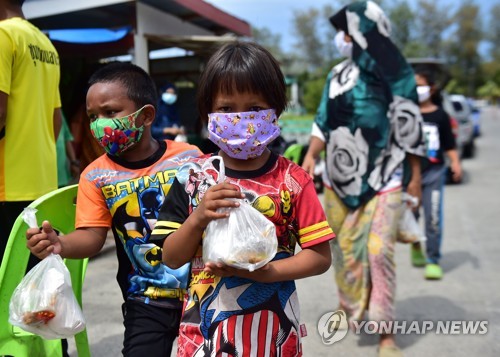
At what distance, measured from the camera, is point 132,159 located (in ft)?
7.18

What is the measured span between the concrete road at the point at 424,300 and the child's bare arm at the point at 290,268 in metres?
2.11

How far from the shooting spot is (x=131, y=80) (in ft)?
7.19

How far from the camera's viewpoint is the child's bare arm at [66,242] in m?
1.76

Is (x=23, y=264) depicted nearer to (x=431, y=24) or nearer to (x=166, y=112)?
(x=166, y=112)

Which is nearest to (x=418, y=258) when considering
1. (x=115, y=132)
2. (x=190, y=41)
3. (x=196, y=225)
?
(x=190, y=41)

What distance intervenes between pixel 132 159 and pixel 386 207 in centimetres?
199

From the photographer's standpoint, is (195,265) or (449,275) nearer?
(195,265)

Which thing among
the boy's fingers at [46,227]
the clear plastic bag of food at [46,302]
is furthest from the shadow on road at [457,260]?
the boy's fingers at [46,227]

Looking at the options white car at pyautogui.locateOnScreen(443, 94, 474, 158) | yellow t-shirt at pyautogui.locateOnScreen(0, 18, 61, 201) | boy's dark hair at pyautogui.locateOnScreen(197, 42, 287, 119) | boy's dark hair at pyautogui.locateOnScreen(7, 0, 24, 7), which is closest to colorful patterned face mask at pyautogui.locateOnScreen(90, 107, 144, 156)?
boy's dark hair at pyautogui.locateOnScreen(197, 42, 287, 119)

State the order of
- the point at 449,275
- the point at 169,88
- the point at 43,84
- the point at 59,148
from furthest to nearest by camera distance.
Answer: the point at 169,88
the point at 449,275
the point at 59,148
the point at 43,84

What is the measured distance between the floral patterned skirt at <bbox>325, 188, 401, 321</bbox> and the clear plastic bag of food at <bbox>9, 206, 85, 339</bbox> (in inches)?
85.2

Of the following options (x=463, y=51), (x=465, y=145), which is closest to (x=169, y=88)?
(x=465, y=145)

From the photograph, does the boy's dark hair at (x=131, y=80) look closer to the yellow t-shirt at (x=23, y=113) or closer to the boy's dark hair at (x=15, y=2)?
the yellow t-shirt at (x=23, y=113)

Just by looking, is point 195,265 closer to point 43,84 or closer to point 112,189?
point 112,189
